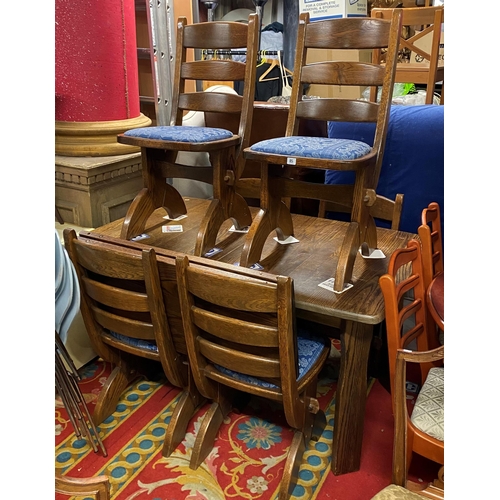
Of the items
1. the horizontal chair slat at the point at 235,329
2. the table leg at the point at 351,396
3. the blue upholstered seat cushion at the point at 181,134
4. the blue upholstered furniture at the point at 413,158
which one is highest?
the blue upholstered seat cushion at the point at 181,134

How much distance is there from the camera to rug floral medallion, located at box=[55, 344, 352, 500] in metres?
1.75

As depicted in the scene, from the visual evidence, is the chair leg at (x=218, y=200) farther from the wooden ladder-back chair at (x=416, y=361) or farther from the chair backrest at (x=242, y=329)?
the wooden ladder-back chair at (x=416, y=361)

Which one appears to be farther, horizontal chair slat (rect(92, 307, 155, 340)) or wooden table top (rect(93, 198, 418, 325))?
horizontal chair slat (rect(92, 307, 155, 340))

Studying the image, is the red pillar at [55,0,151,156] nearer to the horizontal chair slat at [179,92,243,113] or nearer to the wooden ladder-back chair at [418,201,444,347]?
the horizontal chair slat at [179,92,243,113]

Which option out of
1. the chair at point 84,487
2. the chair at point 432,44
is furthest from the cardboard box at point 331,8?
the chair at point 84,487

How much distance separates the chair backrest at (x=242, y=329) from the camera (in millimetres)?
1494

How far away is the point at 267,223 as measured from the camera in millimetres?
2045

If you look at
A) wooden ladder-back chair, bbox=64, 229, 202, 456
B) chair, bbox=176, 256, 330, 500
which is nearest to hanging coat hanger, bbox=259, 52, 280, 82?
wooden ladder-back chair, bbox=64, 229, 202, 456

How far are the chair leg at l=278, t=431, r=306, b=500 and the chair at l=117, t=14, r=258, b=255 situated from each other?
0.76m

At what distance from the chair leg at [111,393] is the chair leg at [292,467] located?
718 mm

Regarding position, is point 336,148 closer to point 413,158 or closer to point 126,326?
point 413,158

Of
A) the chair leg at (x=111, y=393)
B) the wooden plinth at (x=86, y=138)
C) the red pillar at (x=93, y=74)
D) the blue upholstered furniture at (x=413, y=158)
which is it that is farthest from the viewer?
the wooden plinth at (x=86, y=138)

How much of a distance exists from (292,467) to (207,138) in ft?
3.72

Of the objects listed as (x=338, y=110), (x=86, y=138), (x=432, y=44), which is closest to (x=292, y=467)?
(x=338, y=110)
